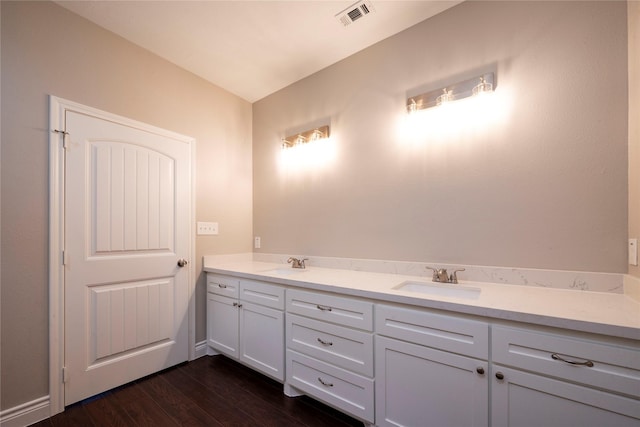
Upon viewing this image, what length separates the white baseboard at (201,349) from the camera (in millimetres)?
2375

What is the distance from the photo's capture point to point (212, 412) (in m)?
1.66

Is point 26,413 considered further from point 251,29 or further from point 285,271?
point 251,29

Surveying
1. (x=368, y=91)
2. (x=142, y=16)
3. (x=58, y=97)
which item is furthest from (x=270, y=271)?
(x=142, y=16)

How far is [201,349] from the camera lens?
2412mm

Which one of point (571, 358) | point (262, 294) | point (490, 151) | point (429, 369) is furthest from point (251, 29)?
point (571, 358)

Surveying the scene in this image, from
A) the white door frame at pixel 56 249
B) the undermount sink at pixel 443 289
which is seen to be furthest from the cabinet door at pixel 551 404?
the white door frame at pixel 56 249

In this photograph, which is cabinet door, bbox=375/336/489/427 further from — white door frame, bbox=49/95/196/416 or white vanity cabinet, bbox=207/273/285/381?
white door frame, bbox=49/95/196/416

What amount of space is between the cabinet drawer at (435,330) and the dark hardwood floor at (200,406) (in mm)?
727

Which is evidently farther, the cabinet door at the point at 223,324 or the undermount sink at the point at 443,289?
the cabinet door at the point at 223,324

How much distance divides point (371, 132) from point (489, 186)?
95cm

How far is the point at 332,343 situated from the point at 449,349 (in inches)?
26.6

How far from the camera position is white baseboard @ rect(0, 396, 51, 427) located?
1454mm

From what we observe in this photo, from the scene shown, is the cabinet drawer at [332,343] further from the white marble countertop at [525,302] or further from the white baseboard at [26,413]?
the white baseboard at [26,413]

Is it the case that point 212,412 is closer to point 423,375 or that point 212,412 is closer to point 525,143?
point 423,375
